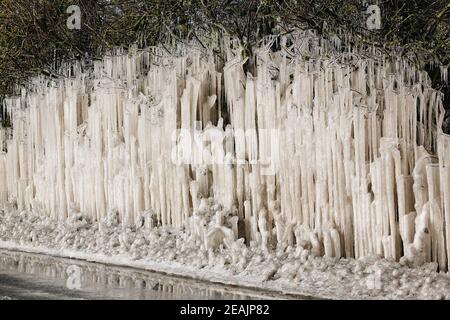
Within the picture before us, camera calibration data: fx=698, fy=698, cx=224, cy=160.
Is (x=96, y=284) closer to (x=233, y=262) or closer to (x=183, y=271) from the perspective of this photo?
(x=183, y=271)

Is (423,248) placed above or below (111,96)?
below

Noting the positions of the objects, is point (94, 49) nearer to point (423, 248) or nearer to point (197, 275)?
point (197, 275)

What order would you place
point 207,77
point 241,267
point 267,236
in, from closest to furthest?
point 241,267
point 267,236
point 207,77

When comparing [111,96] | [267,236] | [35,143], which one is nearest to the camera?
[267,236]

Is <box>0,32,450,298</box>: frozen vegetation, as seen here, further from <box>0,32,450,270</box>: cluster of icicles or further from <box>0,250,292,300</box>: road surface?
<box>0,250,292,300</box>: road surface

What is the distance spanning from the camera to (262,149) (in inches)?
377

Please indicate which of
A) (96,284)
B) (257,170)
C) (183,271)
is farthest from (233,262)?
(96,284)

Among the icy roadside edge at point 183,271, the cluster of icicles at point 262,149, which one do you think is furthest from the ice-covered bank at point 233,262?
the cluster of icicles at point 262,149

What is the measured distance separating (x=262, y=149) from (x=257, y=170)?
0.98 ft

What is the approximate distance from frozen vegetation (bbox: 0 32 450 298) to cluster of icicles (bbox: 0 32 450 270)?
19 mm

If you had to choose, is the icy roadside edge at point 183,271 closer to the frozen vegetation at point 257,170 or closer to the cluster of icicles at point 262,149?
the frozen vegetation at point 257,170

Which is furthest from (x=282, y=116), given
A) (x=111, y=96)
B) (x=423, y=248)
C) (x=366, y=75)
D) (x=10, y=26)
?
(x=10, y=26)

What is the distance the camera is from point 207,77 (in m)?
A: 10.7

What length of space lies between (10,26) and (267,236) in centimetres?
828
